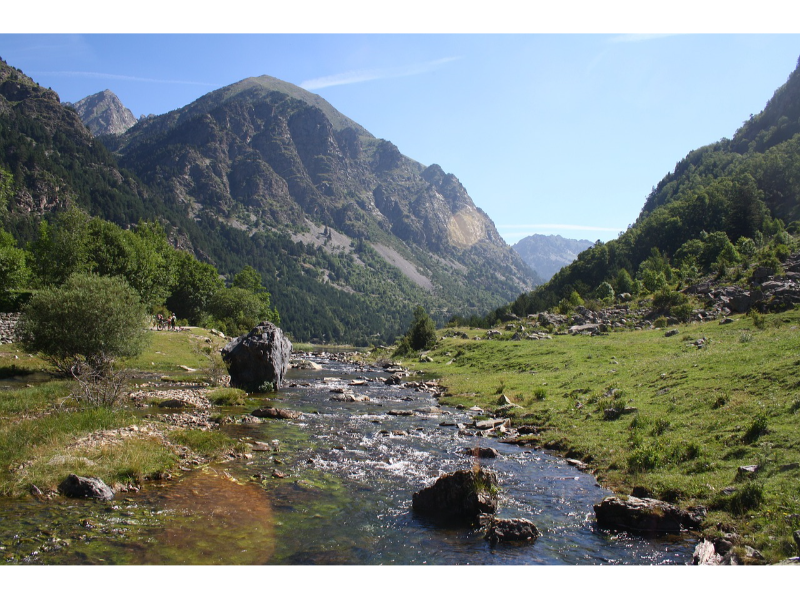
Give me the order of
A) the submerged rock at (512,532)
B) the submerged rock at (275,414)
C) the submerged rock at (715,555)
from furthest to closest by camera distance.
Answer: the submerged rock at (275,414) → the submerged rock at (512,532) → the submerged rock at (715,555)

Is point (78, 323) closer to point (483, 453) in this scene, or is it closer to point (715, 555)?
point (483, 453)

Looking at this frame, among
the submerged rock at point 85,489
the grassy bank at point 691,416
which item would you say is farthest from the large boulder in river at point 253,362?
the submerged rock at point 85,489

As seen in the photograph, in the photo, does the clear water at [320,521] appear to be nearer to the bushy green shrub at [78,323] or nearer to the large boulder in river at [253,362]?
the large boulder in river at [253,362]

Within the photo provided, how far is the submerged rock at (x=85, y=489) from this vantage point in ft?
48.1

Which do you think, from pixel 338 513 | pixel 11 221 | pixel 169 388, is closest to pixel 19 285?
pixel 169 388

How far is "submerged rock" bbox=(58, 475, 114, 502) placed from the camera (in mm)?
14648

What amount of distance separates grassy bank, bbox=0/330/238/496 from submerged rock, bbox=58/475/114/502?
0.40m

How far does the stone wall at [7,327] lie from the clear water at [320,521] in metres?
50.0

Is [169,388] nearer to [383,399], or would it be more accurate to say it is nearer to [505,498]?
[383,399]

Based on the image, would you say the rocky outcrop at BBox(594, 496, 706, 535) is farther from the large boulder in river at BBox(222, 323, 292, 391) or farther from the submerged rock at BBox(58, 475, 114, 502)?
the large boulder in river at BBox(222, 323, 292, 391)

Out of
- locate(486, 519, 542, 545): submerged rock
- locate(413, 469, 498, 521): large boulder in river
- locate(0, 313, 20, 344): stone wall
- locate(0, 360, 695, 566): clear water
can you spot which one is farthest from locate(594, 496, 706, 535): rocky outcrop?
locate(0, 313, 20, 344): stone wall

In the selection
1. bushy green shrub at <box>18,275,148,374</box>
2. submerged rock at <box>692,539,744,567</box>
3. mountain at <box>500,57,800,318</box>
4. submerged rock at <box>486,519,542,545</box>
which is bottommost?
submerged rock at <box>486,519,542,545</box>

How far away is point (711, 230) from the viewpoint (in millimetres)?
117125

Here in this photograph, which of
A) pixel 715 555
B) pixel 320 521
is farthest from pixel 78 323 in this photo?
pixel 715 555
